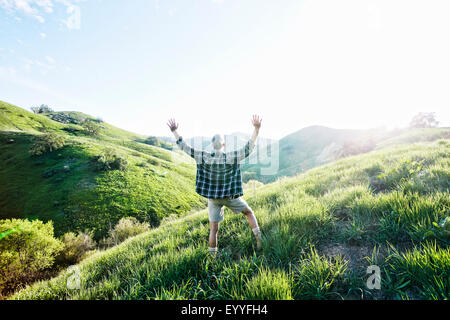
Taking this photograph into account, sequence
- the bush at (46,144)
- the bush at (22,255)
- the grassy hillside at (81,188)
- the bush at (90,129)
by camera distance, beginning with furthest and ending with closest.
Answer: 1. the bush at (90,129)
2. the bush at (46,144)
3. the grassy hillside at (81,188)
4. the bush at (22,255)

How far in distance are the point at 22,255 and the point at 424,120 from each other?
13571 centimetres

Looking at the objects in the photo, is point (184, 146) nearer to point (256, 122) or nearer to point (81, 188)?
point (256, 122)

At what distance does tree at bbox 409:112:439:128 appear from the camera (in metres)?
78.1

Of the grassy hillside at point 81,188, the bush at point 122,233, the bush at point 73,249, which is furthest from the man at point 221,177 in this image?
the grassy hillside at point 81,188

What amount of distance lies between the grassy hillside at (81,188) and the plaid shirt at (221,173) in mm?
38225

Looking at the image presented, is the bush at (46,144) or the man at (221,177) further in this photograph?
the bush at (46,144)

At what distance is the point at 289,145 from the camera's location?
119375mm

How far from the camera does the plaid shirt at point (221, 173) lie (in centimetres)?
377

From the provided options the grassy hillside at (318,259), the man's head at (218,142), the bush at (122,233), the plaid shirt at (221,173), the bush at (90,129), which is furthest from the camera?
the bush at (90,129)

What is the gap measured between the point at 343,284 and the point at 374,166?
6.84 m

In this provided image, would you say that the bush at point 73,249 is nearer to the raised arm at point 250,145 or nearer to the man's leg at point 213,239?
the man's leg at point 213,239

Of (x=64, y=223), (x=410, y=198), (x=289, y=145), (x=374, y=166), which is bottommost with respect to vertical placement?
(x=64, y=223)
